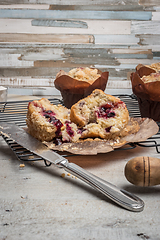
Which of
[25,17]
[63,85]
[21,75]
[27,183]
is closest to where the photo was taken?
[27,183]

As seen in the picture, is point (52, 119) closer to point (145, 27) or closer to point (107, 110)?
point (107, 110)

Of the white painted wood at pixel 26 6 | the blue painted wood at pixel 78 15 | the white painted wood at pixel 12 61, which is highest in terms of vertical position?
the white painted wood at pixel 26 6

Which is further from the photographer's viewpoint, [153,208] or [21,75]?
[21,75]

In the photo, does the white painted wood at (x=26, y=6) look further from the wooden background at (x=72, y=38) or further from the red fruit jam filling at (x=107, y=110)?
the red fruit jam filling at (x=107, y=110)

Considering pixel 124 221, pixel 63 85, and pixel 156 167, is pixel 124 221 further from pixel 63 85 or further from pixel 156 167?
pixel 63 85

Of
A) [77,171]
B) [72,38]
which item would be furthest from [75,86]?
[72,38]

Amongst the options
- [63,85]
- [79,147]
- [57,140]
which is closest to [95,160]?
[79,147]

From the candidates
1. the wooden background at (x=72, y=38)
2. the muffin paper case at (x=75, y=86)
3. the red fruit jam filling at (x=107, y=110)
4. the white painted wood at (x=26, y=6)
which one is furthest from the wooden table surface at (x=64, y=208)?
the white painted wood at (x=26, y=6)
